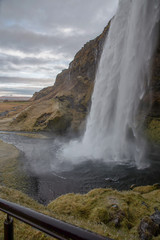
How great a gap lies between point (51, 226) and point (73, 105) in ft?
155

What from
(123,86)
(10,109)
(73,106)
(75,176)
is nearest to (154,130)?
(123,86)

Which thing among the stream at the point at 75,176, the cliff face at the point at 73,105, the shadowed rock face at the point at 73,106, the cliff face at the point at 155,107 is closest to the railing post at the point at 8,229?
the stream at the point at 75,176

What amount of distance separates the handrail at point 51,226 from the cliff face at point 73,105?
131ft

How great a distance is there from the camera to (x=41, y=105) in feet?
178

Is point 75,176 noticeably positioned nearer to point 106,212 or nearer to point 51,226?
point 106,212

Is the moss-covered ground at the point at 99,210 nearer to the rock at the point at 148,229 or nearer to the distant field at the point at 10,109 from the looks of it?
the rock at the point at 148,229

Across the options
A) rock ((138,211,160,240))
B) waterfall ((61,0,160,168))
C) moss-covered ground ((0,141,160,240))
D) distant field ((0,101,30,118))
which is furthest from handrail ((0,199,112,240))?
distant field ((0,101,30,118))

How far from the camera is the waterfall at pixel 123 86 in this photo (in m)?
21.6

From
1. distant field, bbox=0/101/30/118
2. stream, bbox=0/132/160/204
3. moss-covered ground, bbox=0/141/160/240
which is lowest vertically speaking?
stream, bbox=0/132/160/204

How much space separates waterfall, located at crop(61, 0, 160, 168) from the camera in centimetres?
2158

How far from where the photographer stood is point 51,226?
6.15ft

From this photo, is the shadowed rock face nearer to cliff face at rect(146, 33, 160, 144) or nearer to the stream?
cliff face at rect(146, 33, 160, 144)

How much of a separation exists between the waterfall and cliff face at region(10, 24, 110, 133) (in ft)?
45.1

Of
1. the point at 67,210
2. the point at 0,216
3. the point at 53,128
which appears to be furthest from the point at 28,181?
the point at 53,128
